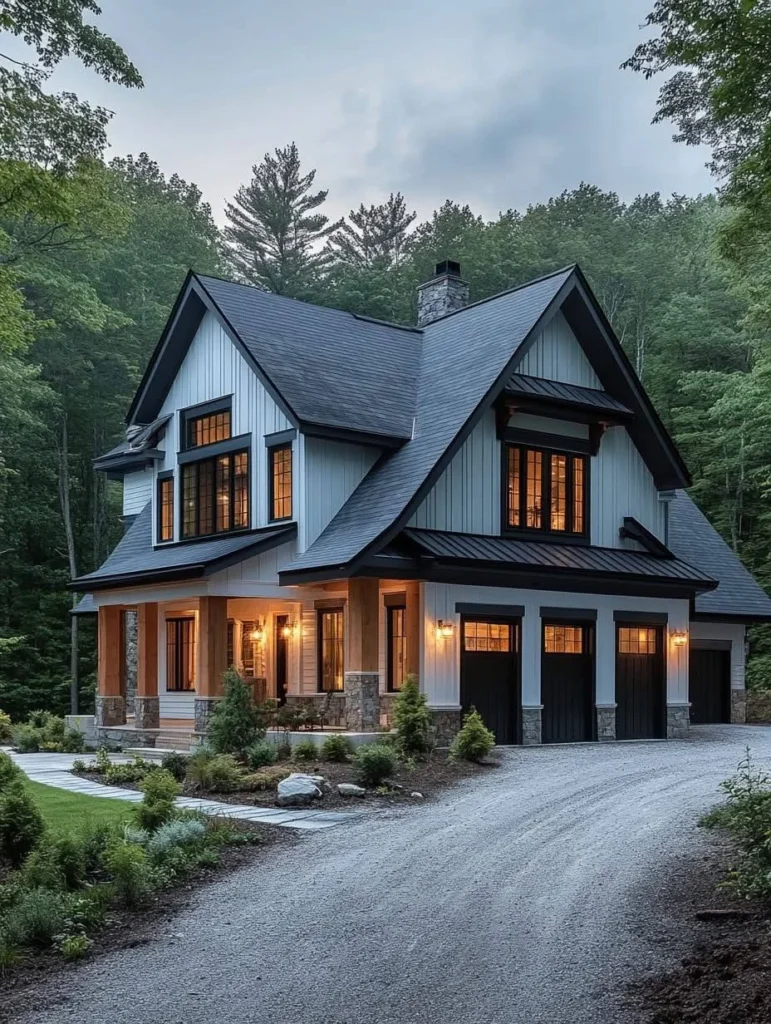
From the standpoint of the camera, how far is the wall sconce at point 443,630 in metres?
17.6

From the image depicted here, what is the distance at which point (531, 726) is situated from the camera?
734 inches

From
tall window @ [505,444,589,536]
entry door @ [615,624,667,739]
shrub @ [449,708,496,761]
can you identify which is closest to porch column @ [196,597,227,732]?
shrub @ [449,708,496,761]

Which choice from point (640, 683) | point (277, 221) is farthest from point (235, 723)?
point (277, 221)

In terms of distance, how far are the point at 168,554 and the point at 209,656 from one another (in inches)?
134

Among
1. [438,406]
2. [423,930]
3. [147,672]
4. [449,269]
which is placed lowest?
[423,930]

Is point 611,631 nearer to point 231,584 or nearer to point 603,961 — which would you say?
point 231,584

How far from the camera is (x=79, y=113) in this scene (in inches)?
443

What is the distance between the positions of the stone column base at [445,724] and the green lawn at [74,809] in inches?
243

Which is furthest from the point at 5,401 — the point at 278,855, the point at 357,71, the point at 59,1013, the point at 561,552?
the point at 59,1013

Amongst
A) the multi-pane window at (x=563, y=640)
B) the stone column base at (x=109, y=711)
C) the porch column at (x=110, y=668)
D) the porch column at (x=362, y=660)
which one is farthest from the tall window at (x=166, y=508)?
the multi-pane window at (x=563, y=640)

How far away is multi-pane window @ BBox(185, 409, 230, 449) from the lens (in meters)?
21.0

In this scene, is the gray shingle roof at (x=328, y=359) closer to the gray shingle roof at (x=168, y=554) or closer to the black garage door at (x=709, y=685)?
the gray shingle roof at (x=168, y=554)

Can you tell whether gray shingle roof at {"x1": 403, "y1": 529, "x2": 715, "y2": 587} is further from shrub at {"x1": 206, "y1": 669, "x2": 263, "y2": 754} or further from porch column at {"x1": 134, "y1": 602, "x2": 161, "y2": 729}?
porch column at {"x1": 134, "y1": 602, "x2": 161, "y2": 729}

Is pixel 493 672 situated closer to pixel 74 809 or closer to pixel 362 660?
pixel 362 660
